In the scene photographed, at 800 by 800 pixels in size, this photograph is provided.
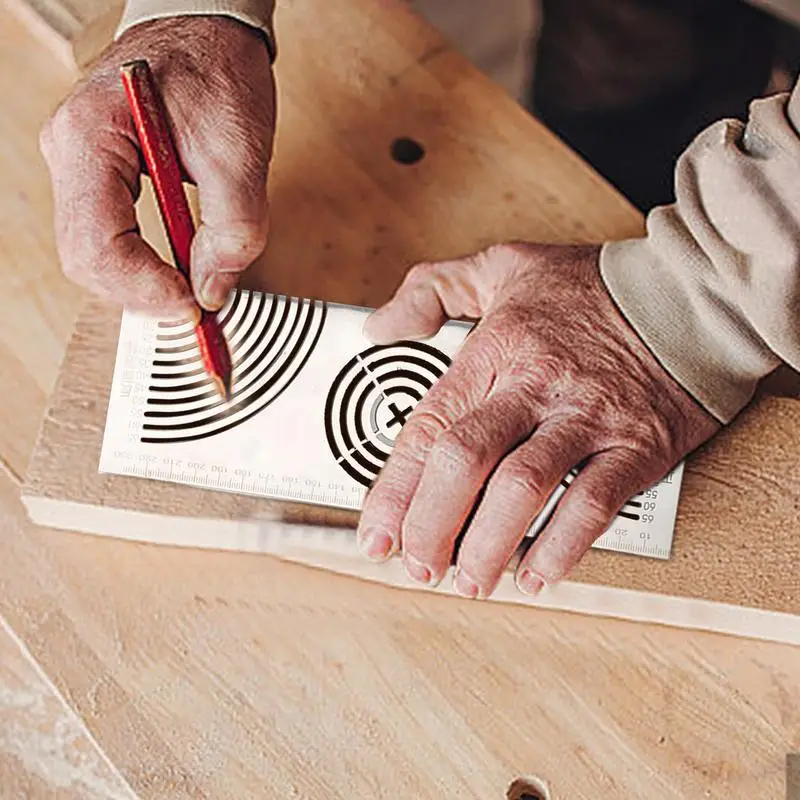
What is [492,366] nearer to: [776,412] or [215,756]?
[776,412]

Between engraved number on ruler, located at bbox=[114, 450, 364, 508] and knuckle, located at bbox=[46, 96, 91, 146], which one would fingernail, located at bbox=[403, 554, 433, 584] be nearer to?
engraved number on ruler, located at bbox=[114, 450, 364, 508]

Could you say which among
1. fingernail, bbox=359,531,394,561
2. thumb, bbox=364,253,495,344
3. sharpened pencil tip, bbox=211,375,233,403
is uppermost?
thumb, bbox=364,253,495,344

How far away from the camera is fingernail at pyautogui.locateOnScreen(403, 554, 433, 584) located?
0.91 m

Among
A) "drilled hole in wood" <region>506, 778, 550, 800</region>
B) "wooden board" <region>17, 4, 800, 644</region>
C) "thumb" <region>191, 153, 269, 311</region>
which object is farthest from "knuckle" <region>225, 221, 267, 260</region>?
"drilled hole in wood" <region>506, 778, 550, 800</region>

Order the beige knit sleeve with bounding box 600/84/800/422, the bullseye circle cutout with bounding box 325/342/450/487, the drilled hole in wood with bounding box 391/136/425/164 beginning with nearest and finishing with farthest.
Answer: the beige knit sleeve with bounding box 600/84/800/422, the bullseye circle cutout with bounding box 325/342/450/487, the drilled hole in wood with bounding box 391/136/425/164

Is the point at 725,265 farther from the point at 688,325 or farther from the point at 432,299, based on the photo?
the point at 432,299

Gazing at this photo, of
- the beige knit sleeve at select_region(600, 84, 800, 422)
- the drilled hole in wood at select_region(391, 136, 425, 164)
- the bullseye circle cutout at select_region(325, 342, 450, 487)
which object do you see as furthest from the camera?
the drilled hole in wood at select_region(391, 136, 425, 164)

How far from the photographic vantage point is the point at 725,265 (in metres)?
0.90

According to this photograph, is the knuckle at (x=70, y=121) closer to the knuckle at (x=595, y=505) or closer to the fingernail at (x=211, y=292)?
the fingernail at (x=211, y=292)

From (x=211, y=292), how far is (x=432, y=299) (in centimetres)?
18

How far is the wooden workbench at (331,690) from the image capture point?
915mm

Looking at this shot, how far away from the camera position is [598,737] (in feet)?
3.05

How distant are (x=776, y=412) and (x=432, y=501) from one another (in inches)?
12.0

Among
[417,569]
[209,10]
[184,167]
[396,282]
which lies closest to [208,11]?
[209,10]
